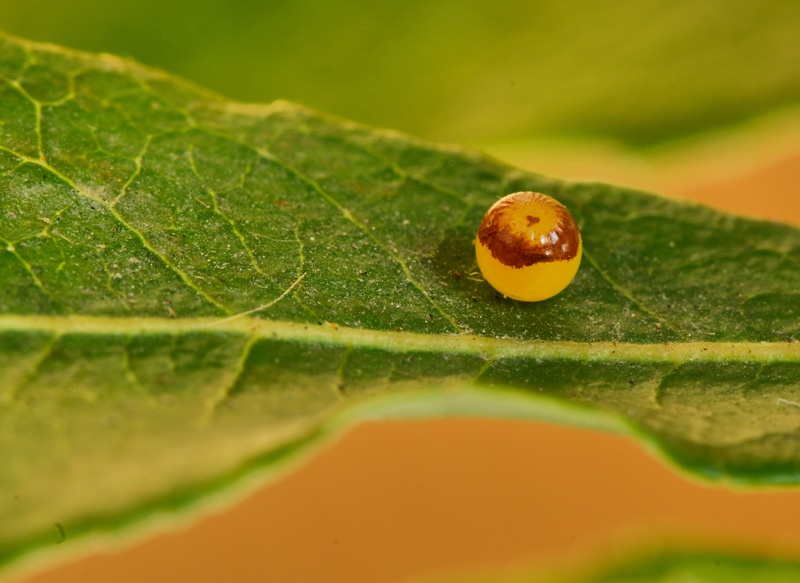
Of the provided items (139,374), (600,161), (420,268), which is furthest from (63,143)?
(600,161)

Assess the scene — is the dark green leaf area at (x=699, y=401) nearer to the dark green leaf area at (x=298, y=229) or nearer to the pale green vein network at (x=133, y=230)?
the dark green leaf area at (x=298, y=229)

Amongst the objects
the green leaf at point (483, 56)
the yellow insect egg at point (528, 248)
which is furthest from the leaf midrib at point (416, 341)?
the green leaf at point (483, 56)

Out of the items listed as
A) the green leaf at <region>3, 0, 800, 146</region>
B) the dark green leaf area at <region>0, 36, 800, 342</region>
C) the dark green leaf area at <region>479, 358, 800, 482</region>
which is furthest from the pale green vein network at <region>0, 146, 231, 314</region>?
the green leaf at <region>3, 0, 800, 146</region>

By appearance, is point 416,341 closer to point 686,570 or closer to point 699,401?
point 699,401

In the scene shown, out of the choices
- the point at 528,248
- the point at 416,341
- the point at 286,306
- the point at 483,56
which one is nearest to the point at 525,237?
the point at 528,248

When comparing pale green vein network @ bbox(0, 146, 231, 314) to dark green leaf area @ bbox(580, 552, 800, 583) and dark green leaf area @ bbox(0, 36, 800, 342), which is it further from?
dark green leaf area @ bbox(580, 552, 800, 583)

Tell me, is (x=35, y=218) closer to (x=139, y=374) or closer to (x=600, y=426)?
(x=139, y=374)
